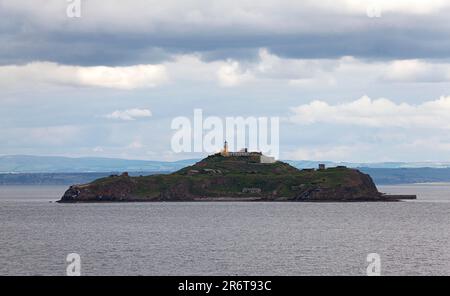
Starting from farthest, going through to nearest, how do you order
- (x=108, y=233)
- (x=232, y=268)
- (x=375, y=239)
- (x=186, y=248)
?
(x=108, y=233) < (x=375, y=239) < (x=186, y=248) < (x=232, y=268)

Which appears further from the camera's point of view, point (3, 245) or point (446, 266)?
point (3, 245)

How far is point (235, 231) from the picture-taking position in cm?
17225

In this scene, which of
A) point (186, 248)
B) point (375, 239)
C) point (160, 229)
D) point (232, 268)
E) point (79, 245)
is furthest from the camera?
point (160, 229)

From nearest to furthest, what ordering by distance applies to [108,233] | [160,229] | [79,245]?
[79,245], [108,233], [160,229]
